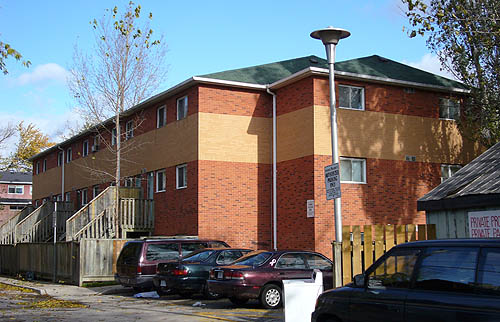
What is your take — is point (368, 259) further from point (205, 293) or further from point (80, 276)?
point (80, 276)

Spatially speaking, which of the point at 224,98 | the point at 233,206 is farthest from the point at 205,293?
the point at 224,98

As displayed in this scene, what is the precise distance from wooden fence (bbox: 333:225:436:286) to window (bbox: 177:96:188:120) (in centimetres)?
1399

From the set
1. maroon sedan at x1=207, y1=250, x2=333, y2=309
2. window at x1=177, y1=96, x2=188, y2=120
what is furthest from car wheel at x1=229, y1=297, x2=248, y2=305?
window at x1=177, y1=96, x2=188, y2=120

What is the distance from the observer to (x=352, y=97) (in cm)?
2238

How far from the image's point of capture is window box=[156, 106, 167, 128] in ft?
86.9

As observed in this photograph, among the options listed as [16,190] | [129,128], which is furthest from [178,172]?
[16,190]

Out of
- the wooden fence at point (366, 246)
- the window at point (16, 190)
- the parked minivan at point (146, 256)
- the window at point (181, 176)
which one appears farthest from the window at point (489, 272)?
the window at point (16, 190)

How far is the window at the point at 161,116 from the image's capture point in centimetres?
2650

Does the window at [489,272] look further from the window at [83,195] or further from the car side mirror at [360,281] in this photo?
the window at [83,195]

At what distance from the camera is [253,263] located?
14016 mm

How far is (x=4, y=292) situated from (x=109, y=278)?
3426 millimetres

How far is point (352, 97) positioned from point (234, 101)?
4.59 m

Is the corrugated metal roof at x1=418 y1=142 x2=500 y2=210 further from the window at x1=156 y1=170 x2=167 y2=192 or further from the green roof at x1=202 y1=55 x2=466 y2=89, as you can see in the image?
the window at x1=156 y1=170 x2=167 y2=192

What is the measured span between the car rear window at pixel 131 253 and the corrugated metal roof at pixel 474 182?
8.68m
